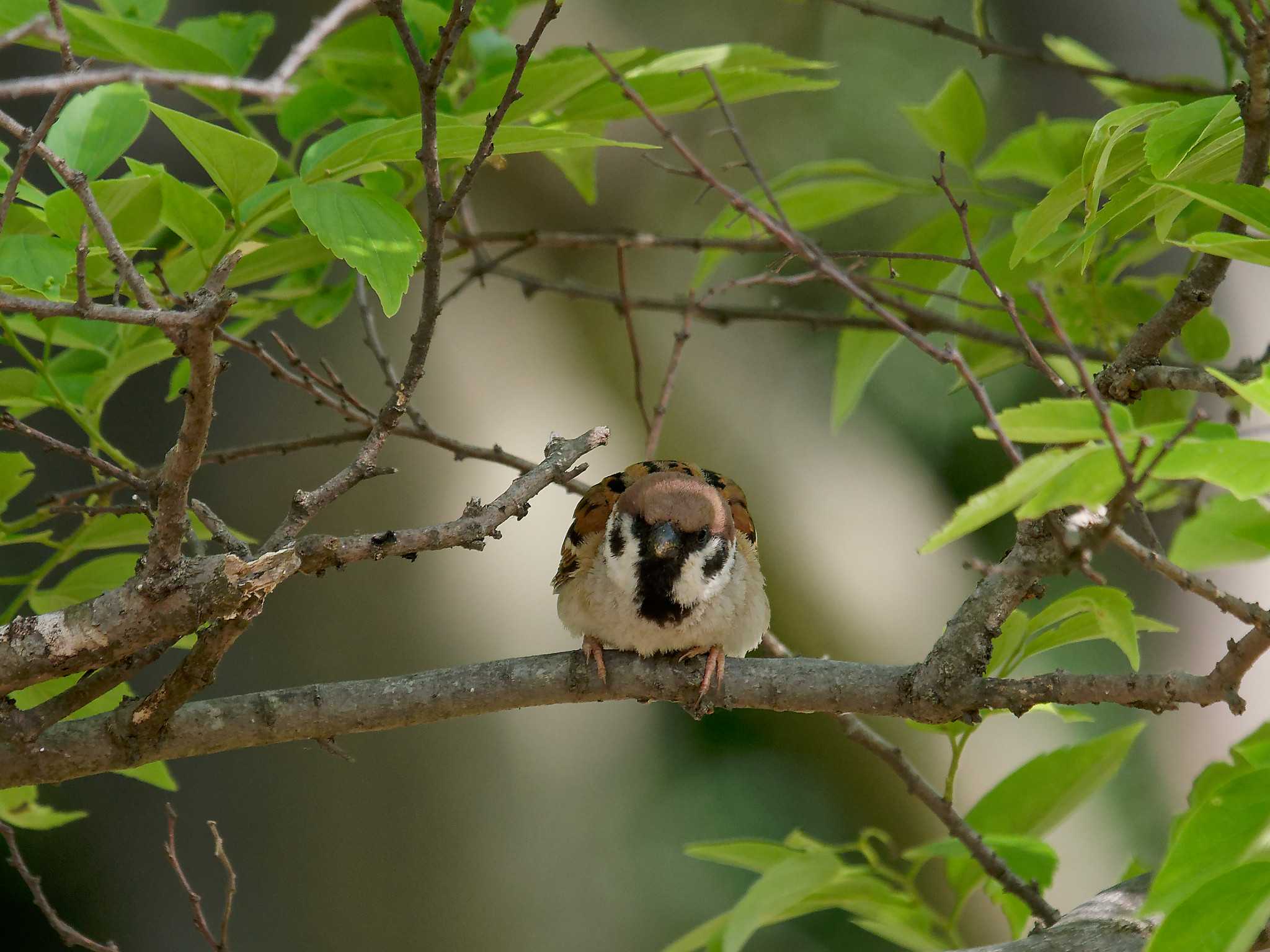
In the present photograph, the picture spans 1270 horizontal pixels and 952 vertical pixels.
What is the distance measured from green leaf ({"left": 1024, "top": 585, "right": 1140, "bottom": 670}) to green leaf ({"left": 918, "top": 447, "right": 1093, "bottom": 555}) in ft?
1.32

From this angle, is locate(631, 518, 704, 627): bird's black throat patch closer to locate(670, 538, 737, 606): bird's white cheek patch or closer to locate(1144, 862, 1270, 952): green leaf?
locate(670, 538, 737, 606): bird's white cheek patch

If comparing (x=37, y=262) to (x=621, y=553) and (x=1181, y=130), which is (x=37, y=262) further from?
(x=1181, y=130)

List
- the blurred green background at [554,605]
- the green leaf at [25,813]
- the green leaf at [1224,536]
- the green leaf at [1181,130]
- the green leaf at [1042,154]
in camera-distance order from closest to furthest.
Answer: the green leaf at [1181,130]
the green leaf at [1224,536]
the green leaf at [25,813]
the green leaf at [1042,154]
the blurred green background at [554,605]

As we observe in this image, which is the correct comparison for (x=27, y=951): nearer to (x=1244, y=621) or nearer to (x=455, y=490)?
(x=455, y=490)

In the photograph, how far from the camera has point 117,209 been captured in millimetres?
980

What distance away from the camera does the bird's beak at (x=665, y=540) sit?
1332 mm

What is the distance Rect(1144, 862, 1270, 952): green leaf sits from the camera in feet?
1.85

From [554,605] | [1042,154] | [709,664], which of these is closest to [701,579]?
[709,664]

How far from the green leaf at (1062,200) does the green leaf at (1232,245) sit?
0.22m

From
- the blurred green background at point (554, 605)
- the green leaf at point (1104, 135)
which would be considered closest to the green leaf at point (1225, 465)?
the green leaf at point (1104, 135)

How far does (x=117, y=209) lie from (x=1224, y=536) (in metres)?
1.11

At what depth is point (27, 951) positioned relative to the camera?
1.95 metres

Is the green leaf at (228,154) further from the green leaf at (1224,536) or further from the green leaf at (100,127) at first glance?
the green leaf at (1224,536)

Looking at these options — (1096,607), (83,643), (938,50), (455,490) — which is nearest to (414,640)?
(455,490)
